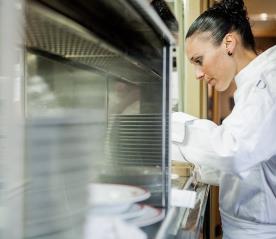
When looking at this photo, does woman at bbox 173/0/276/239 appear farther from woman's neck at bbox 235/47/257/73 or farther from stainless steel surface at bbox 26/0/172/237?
stainless steel surface at bbox 26/0/172/237

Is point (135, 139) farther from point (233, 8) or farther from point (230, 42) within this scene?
point (233, 8)

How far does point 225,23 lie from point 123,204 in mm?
1144

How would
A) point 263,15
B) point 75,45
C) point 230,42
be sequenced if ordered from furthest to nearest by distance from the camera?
point 263,15 < point 230,42 < point 75,45

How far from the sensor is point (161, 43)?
0.92m

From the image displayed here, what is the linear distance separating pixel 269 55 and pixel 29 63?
130 centimetres

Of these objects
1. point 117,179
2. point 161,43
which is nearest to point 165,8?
point 161,43

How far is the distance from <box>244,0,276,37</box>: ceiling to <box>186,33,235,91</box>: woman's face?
8.51ft

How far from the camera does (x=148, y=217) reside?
76 cm

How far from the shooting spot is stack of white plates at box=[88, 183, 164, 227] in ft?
1.92

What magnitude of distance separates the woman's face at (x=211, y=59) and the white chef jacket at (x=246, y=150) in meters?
0.09

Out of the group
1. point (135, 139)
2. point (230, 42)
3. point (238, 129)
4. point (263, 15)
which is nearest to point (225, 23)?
point (230, 42)

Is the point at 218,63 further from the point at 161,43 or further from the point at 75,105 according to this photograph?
the point at 75,105

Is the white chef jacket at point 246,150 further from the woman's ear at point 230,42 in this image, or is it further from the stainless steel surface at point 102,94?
the stainless steel surface at point 102,94

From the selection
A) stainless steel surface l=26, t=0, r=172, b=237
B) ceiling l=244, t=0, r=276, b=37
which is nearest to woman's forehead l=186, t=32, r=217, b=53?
stainless steel surface l=26, t=0, r=172, b=237
